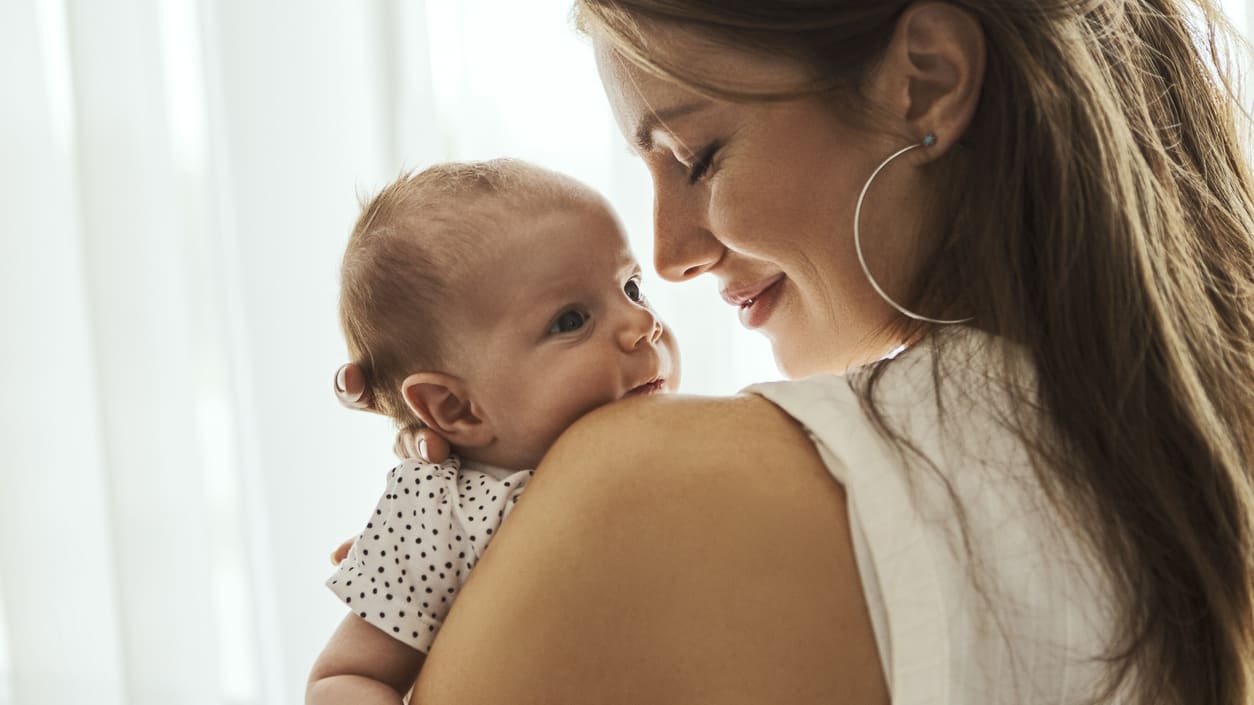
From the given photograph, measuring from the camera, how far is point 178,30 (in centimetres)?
235

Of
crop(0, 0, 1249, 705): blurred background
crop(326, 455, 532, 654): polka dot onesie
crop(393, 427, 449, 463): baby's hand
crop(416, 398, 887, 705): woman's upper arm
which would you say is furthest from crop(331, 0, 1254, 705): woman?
crop(0, 0, 1249, 705): blurred background

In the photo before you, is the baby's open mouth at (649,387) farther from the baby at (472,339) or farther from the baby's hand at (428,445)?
the baby's hand at (428,445)

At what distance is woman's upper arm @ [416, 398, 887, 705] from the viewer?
32.4 inches

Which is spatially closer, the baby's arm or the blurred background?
the baby's arm

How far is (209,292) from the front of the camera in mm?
2367

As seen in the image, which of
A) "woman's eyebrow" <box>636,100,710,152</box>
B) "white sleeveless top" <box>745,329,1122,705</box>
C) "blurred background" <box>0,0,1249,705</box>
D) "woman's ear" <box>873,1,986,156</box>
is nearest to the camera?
"white sleeveless top" <box>745,329,1122,705</box>

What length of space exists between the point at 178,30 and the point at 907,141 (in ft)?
5.73

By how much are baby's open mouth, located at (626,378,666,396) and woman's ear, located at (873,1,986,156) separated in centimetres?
34

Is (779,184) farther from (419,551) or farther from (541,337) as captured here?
(419,551)

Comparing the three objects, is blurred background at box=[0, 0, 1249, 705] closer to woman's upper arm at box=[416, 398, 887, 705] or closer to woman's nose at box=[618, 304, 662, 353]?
woman's nose at box=[618, 304, 662, 353]

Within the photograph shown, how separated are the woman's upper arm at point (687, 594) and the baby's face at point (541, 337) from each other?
27 centimetres

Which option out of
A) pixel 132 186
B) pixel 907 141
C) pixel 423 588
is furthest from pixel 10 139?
pixel 907 141

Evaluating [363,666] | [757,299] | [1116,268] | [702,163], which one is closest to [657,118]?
[702,163]

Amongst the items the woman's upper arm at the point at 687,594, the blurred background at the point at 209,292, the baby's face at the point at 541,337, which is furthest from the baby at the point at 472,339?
the blurred background at the point at 209,292
